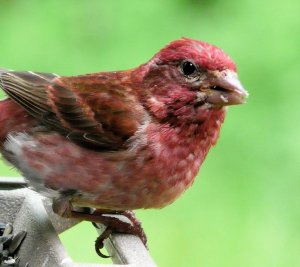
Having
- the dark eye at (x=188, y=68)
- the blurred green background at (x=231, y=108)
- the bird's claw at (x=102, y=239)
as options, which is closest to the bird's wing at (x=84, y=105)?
the dark eye at (x=188, y=68)

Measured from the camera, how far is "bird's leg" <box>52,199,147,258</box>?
4.68 m

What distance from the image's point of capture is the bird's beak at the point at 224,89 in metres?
4.62

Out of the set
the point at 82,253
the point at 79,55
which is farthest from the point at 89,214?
the point at 79,55

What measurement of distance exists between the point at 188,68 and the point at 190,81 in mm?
56

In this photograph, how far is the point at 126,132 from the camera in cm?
490

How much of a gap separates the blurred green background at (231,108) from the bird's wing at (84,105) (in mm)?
1639

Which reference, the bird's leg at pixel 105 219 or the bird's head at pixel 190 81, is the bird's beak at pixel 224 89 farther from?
the bird's leg at pixel 105 219

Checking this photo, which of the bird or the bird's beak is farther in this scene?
the bird

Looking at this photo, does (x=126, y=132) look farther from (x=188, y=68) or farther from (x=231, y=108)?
(x=231, y=108)

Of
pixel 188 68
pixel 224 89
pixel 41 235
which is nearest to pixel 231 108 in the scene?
pixel 188 68

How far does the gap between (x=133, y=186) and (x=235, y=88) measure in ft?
2.04

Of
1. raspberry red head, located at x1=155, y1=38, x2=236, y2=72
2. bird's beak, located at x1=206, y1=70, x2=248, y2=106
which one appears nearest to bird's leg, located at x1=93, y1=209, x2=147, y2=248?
bird's beak, located at x1=206, y1=70, x2=248, y2=106

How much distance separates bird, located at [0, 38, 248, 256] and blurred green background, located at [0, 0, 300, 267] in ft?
5.39

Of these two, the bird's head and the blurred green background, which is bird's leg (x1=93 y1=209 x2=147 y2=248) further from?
the blurred green background
